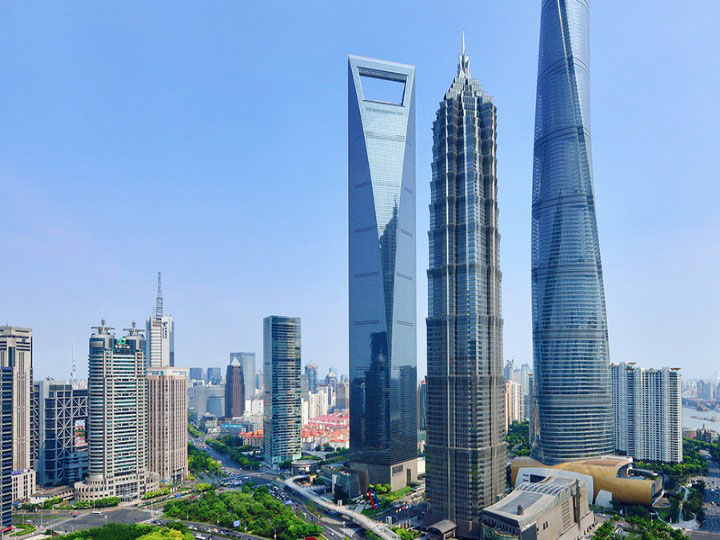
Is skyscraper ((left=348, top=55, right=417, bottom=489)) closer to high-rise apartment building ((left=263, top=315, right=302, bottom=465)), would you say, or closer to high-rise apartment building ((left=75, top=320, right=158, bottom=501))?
high-rise apartment building ((left=263, top=315, right=302, bottom=465))

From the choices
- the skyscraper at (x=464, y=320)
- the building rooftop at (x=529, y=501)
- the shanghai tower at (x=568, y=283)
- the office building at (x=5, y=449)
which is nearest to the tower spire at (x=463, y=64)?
the skyscraper at (x=464, y=320)

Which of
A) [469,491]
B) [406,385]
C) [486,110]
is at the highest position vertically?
[486,110]

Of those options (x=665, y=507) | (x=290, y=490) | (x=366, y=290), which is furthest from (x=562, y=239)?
(x=290, y=490)

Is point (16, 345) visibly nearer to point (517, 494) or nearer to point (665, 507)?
point (517, 494)

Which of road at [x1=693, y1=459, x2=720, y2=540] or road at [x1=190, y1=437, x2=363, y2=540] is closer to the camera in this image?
road at [x1=190, y1=437, x2=363, y2=540]

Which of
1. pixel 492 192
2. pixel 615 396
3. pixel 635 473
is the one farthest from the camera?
pixel 615 396

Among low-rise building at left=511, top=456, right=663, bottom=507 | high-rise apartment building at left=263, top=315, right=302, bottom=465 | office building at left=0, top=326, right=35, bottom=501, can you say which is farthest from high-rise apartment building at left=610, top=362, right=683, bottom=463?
office building at left=0, top=326, right=35, bottom=501

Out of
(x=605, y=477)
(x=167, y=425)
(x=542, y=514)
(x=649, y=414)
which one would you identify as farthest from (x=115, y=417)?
(x=649, y=414)
